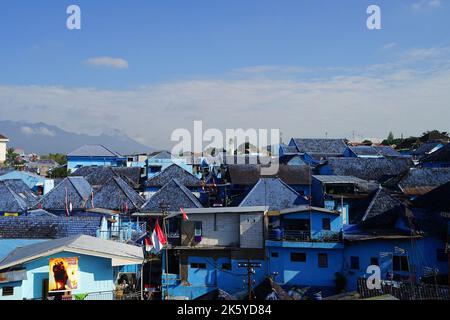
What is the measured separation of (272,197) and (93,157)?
3396cm

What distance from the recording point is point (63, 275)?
1074 cm

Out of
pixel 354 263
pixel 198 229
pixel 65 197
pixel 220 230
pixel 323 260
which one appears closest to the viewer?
pixel 354 263

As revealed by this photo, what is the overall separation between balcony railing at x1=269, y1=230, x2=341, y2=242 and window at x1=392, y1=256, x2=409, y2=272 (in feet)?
7.81

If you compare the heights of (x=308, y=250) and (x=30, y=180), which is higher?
(x=30, y=180)

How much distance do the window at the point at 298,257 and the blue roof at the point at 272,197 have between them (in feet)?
15.4

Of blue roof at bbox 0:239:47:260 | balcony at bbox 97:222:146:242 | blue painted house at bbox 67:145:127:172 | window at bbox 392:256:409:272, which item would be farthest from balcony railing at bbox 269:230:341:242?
blue painted house at bbox 67:145:127:172

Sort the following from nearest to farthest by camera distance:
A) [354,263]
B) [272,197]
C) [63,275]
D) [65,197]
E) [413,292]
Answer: [63,275] < [413,292] < [354,263] < [272,197] < [65,197]

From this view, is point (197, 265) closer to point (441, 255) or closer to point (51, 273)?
point (51, 273)

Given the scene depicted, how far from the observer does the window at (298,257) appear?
1889cm

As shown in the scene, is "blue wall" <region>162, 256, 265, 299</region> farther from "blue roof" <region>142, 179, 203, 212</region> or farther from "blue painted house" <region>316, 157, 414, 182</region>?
"blue painted house" <region>316, 157, 414, 182</region>

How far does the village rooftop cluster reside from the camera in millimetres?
11359

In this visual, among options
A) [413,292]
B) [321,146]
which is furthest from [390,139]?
[413,292]
